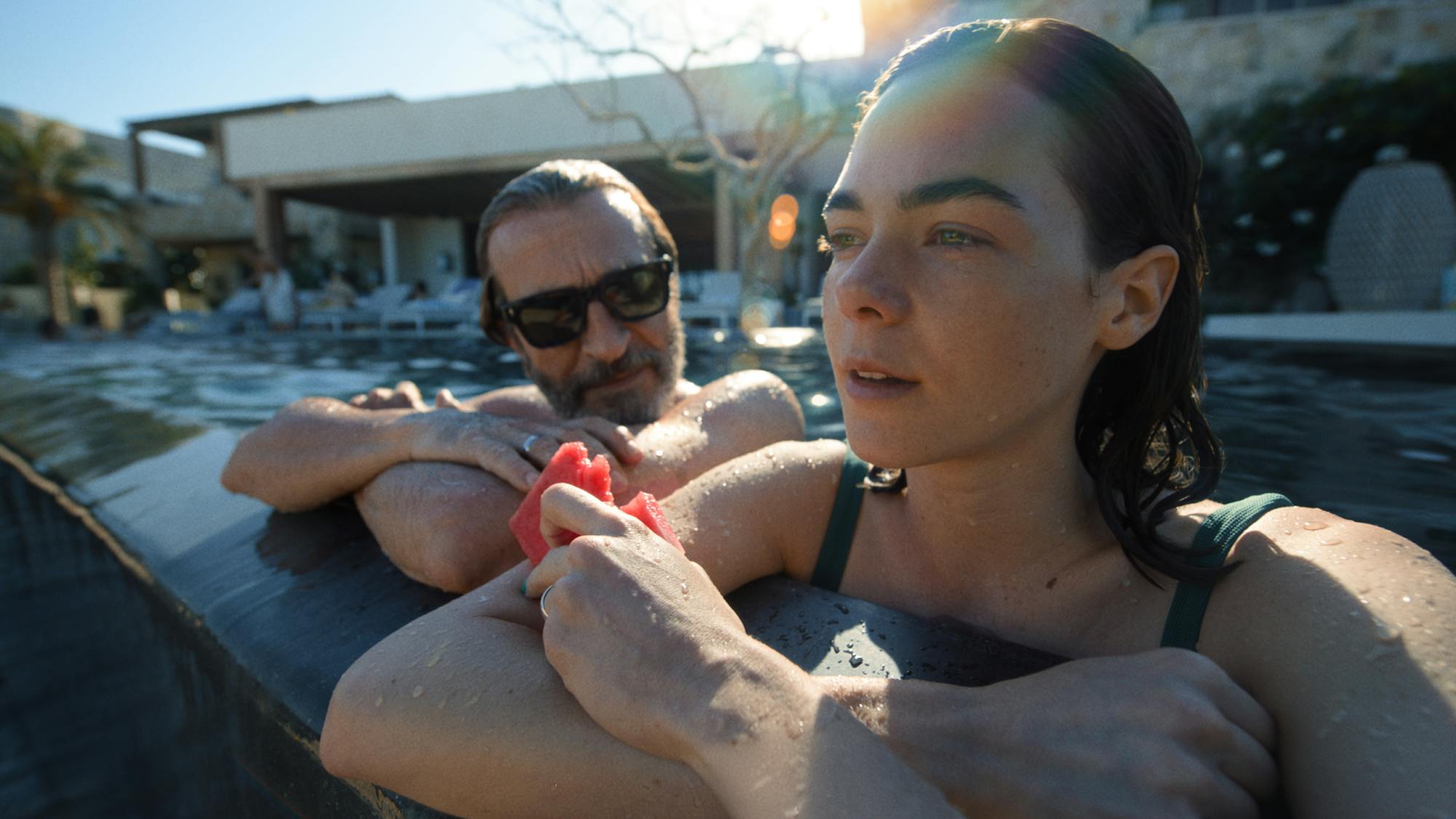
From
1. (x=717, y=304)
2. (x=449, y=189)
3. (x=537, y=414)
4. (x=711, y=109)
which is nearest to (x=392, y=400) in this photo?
(x=537, y=414)

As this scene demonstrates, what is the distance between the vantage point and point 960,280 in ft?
3.29

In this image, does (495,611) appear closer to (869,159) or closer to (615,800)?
(615,800)

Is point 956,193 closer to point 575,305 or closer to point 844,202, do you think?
point 844,202

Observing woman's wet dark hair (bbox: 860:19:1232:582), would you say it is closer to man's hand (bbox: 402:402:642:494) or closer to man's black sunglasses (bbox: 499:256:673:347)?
man's hand (bbox: 402:402:642:494)

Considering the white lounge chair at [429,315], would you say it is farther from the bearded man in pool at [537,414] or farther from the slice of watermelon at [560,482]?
the slice of watermelon at [560,482]

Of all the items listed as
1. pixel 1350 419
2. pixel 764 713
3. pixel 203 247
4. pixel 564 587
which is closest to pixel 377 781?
pixel 564 587

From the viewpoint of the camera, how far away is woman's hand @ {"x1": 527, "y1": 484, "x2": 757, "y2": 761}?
0.87 meters

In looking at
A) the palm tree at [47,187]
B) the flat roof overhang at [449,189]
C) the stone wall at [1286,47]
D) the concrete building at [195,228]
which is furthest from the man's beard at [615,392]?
the palm tree at [47,187]

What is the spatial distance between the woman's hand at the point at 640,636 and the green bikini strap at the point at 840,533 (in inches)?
20.7

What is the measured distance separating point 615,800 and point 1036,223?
0.92m

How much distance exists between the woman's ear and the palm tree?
89.7 ft

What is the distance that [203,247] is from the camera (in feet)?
93.5

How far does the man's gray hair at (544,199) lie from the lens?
2.44m

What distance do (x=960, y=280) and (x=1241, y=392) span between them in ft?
16.2
